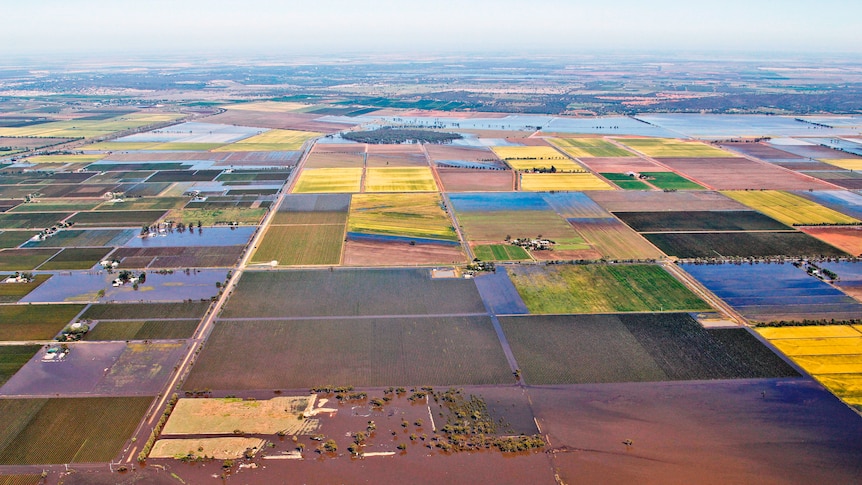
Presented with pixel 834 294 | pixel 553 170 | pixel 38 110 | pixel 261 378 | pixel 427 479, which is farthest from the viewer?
pixel 38 110

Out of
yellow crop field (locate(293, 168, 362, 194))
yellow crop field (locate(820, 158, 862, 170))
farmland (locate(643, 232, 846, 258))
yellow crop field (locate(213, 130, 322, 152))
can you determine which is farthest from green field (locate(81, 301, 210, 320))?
yellow crop field (locate(820, 158, 862, 170))

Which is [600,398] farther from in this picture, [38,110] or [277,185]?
[38,110]

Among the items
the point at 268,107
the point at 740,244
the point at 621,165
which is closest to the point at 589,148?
the point at 621,165

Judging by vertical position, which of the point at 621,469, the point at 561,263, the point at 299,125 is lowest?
the point at 621,469

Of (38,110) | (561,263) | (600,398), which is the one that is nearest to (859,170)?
(561,263)

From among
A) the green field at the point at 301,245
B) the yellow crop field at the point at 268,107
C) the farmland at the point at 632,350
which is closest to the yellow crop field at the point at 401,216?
the green field at the point at 301,245

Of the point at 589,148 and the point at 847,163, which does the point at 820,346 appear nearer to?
the point at 589,148

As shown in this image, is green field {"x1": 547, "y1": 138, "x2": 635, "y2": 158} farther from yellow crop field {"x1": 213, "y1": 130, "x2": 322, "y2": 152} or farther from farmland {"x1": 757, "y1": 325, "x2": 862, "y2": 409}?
farmland {"x1": 757, "y1": 325, "x2": 862, "y2": 409}
